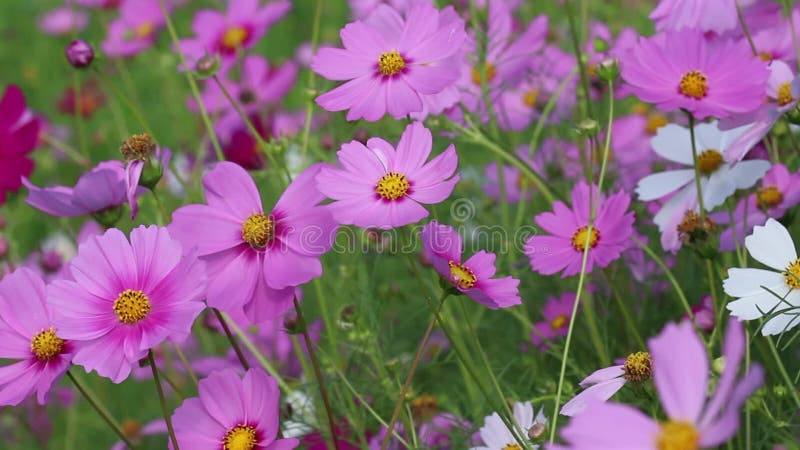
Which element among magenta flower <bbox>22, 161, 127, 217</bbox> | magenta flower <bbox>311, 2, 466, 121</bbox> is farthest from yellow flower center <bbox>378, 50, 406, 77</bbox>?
magenta flower <bbox>22, 161, 127, 217</bbox>

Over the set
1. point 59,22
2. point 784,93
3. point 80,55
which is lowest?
point 784,93

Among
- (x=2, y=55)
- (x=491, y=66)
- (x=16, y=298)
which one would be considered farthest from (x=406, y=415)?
(x=2, y=55)

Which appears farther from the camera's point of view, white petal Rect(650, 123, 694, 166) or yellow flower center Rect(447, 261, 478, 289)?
white petal Rect(650, 123, 694, 166)

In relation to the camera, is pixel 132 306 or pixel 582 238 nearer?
pixel 132 306

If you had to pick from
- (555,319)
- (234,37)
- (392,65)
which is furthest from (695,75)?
(234,37)

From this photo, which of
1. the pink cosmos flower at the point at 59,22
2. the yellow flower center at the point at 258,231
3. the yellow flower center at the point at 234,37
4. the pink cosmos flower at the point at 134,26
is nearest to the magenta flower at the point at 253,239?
the yellow flower center at the point at 258,231

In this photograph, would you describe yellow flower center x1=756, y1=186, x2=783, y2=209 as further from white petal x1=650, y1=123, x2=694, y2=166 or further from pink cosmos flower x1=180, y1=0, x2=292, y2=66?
pink cosmos flower x1=180, y1=0, x2=292, y2=66

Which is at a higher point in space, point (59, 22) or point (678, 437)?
point (59, 22)

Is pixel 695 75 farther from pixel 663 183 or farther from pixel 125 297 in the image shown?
pixel 125 297
